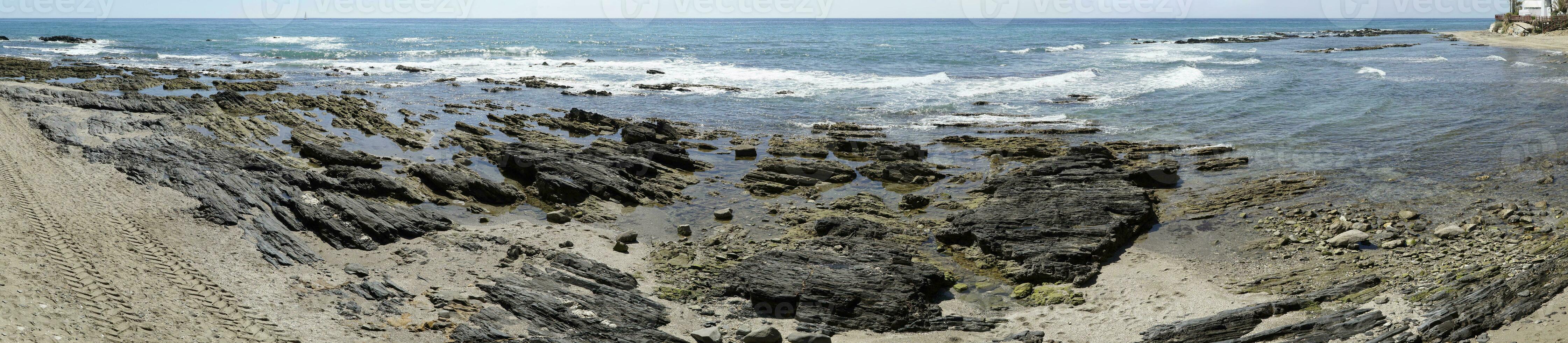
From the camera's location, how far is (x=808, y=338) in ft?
31.0

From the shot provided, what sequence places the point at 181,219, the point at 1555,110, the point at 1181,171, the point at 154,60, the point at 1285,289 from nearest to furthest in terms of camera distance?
1. the point at 1285,289
2. the point at 181,219
3. the point at 1181,171
4. the point at 1555,110
5. the point at 154,60

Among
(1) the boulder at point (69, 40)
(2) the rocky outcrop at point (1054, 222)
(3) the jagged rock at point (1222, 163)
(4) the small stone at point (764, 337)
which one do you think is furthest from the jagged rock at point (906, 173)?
(1) the boulder at point (69, 40)

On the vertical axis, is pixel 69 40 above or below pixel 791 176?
above

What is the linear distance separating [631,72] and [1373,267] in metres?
38.3

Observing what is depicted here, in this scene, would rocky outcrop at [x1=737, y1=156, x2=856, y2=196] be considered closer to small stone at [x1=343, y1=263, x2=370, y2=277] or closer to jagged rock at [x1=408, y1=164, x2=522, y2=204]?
jagged rock at [x1=408, y1=164, x2=522, y2=204]

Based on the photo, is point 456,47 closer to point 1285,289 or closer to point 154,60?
point 154,60

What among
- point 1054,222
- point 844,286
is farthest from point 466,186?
point 1054,222

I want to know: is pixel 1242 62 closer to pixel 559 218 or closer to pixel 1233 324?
pixel 1233 324

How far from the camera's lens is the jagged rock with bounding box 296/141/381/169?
57.9 feet

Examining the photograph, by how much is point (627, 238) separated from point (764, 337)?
451cm

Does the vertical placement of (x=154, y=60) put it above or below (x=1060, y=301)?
above

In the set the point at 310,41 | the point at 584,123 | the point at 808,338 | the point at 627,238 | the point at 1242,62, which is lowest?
the point at 808,338

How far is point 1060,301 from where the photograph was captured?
10.6 meters

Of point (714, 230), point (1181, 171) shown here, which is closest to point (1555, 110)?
point (1181, 171)
